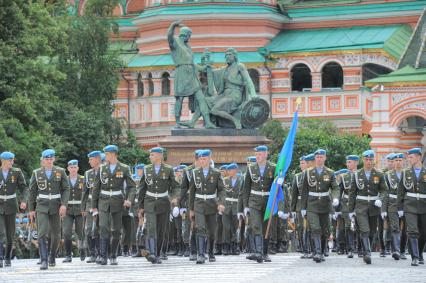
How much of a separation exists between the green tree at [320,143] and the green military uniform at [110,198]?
24.5 metres

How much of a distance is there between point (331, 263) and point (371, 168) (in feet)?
6.32

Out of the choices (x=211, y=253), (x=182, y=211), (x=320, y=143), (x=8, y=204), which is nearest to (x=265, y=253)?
(x=211, y=253)

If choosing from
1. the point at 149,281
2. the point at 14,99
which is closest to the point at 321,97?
the point at 14,99

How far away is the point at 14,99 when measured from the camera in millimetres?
42281

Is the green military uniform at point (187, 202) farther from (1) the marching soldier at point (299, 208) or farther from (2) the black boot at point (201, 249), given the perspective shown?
(1) the marching soldier at point (299, 208)

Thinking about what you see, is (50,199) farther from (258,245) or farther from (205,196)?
(258,245)

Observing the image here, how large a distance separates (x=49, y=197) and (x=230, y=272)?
383 centimetres

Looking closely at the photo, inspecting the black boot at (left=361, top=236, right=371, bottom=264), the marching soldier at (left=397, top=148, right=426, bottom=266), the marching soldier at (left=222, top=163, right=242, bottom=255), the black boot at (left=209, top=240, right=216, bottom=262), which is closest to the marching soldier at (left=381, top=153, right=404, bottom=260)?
the marching soldier at (left=397, top=148, right=426, bottom=266)

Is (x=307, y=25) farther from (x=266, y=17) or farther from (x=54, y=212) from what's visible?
(x=54, y=212)

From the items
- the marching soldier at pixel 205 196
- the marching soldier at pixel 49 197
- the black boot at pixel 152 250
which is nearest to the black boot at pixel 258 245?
the marching soldier at pixel 205 196

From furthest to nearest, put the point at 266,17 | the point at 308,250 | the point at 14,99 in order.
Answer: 1. the point at 266,17
2. the point at 14,99
3. the point at 308,250

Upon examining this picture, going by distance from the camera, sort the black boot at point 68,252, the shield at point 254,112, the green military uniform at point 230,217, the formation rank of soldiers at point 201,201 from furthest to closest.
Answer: the shield at point 254,112
the green military uniform at point 230,217
the black boot at point 68,252
the formation rank of soldiers at point 201,201

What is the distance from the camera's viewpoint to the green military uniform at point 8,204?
86.6 feet

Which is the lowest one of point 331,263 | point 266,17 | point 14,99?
point 331,263
